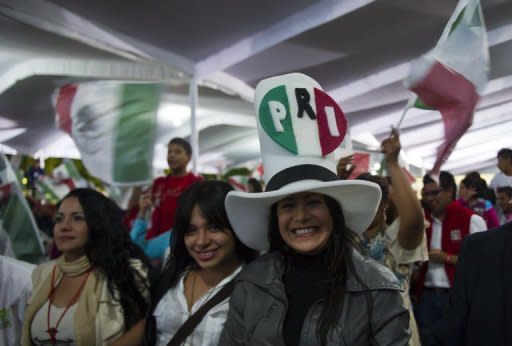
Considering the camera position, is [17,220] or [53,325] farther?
[17,220]

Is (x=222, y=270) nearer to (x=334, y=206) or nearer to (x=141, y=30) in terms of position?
(x=334, y=206)

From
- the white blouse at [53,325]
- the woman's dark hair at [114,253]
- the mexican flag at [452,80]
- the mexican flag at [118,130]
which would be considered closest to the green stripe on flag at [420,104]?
the mexican flag at [452,80]

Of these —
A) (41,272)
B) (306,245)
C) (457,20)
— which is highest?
(457,20)

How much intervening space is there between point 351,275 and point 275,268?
0.28 m

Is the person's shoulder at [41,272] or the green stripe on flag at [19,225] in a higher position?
the green stripe on flag at [19,225]

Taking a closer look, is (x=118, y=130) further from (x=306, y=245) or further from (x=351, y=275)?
(x=351, y=275)

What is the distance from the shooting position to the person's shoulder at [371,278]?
5.73 feet

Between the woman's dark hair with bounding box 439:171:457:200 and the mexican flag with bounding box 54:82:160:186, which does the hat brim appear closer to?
the mexican flag with bounding box 54:82:160:186

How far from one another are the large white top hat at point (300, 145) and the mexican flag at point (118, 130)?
1.94m

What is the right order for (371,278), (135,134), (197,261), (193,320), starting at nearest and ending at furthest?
1. (371,278)
2. (193,320)
3. (197,261)
4. (135,134)

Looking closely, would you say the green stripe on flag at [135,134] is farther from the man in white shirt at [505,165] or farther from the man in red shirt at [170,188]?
the man in white shirt at [505,165]

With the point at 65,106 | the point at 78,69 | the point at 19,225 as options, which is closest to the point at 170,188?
the point at 65,106

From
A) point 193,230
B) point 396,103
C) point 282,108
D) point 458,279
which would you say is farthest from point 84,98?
point 396,103

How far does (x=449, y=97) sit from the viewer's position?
2.77 meters
